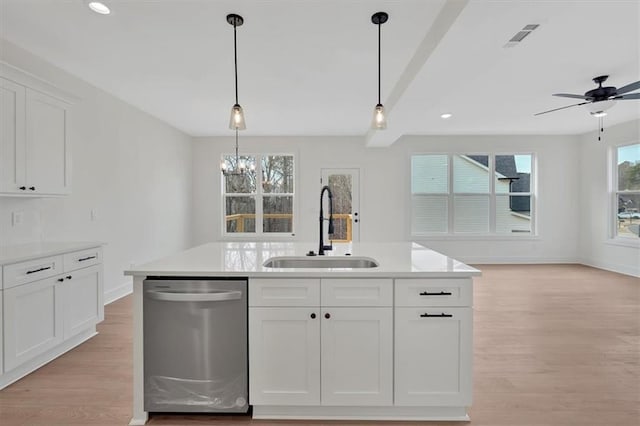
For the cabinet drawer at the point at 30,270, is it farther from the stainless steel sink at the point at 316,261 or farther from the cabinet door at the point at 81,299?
the stainless steel sink at the point at 316,261

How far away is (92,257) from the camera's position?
300 cm

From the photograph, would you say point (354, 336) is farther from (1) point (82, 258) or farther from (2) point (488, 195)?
(2) point (488, 195)

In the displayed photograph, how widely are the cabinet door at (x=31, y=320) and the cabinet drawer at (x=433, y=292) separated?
2.55 meters

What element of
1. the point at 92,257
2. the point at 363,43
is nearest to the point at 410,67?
the point at 363,43

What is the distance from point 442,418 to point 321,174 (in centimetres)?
529

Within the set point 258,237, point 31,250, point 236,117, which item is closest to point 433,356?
point 236,117

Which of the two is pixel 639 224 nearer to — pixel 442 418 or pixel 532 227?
pixel 532 227

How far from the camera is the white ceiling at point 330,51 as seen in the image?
91.7 inches

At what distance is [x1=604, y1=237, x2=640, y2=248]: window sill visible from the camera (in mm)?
5548

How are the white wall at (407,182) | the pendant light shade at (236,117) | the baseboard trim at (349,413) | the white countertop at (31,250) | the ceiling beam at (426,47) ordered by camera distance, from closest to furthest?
the baseboard trim at (349,413) < the ceiling beam at (426,47) < the white countertop at (31,250) < the pendant light shade at (236,117) < the white wall at (407,182)

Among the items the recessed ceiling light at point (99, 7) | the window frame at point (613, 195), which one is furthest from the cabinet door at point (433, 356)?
the window frame at point (613, 195)

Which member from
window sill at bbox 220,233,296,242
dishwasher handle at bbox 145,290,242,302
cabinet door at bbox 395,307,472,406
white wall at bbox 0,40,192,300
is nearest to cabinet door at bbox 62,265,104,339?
white wall at bbox 0,40,192,300

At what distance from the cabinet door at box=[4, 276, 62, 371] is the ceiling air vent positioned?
3.89 metres

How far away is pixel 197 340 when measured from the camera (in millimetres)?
1845
